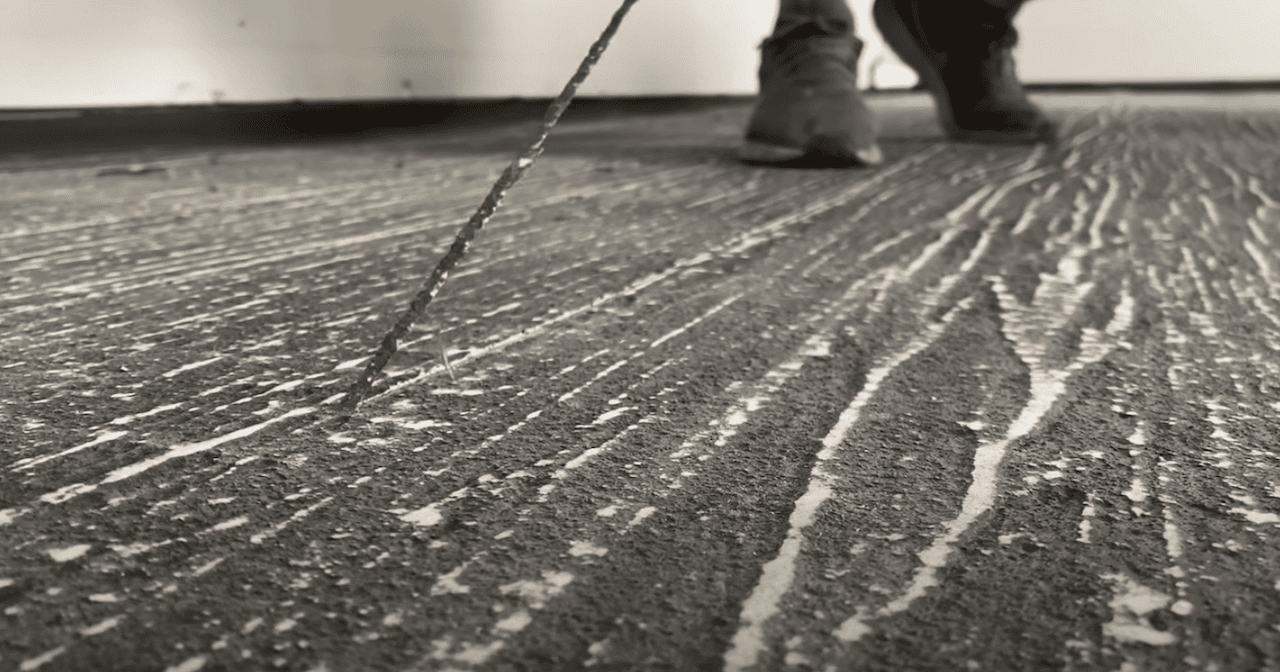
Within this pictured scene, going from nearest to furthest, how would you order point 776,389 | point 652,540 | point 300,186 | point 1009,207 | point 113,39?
point 652,540
point 776,389
point 1009,207
point 300,186
point 113,39

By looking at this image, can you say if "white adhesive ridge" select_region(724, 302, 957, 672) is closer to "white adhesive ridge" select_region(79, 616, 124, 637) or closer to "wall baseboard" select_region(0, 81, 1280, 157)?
"white adhesive ridge" select_region(79, 616, 124, 637)

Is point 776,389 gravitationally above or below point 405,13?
below

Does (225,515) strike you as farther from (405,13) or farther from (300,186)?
(405,13)

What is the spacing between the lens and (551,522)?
0.36 m

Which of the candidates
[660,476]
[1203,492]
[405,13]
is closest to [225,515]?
[660,476]

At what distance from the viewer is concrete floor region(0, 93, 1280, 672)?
29 centimetres

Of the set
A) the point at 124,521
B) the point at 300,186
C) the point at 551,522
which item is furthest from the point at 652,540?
the point at 300,186

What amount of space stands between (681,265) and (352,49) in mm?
1426

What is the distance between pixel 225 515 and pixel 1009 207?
900 millimetres

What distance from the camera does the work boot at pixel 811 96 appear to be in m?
1.47

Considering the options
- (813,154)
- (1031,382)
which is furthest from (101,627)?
(813,154)

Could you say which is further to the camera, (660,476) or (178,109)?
(178,109)

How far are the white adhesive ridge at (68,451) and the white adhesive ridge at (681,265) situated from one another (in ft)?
0.33

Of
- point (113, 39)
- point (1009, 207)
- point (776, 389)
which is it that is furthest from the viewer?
point (113, 39)
